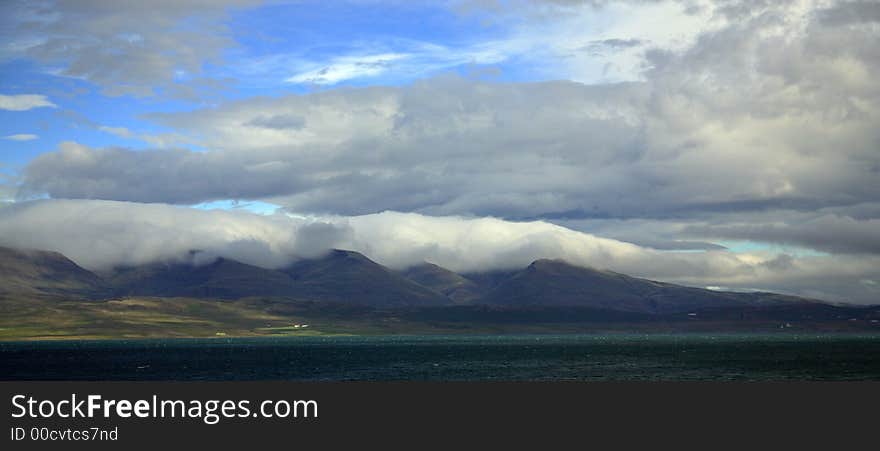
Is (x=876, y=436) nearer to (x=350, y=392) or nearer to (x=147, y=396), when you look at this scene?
(x=350, y=392)

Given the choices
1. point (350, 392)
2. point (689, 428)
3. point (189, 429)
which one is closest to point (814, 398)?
point (689, 428)

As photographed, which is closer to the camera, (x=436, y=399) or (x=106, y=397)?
(x=106, y=397)

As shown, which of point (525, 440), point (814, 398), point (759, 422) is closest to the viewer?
point (525, 440)

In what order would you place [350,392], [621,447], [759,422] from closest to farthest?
[621,447]
[759,422]
[350,392]

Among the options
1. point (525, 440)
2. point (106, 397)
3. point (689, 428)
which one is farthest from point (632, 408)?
point (106, 397)

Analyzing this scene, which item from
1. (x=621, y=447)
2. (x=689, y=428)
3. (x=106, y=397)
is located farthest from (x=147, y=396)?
(x=689, y=428)

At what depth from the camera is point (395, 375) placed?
593ft

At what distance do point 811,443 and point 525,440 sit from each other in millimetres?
22972

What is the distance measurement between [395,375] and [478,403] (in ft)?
276

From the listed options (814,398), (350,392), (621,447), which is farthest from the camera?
(814,398)

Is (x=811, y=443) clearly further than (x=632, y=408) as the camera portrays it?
No

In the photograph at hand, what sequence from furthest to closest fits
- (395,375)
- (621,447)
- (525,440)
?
(395,375) < (525,440) < (621,447)

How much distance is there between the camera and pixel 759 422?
84.8 meters

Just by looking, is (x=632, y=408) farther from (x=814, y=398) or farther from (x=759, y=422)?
(x=814, y=398)
